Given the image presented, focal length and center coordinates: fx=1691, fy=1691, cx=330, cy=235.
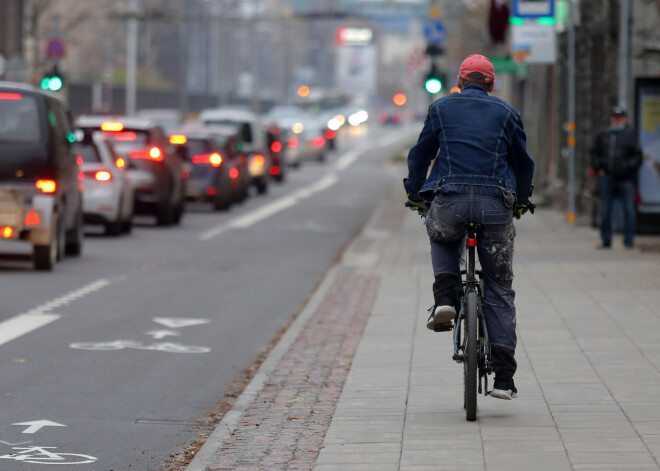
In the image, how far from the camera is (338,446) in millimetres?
7703

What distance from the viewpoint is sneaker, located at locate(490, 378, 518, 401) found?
8461mm

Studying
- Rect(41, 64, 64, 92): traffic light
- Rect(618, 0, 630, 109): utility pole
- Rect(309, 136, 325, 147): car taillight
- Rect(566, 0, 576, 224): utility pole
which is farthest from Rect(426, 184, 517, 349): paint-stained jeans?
Rect(309, 136, 325, 147): car taillight

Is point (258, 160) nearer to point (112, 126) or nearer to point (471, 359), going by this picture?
point (112, 126)

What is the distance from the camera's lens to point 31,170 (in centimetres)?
1831

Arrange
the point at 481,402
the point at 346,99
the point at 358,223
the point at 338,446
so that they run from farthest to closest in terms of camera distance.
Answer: the point at 346,99, the point at 358,223, the point at 481,402, the point at 338,446

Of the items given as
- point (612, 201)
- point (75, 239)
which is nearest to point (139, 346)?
point (75, 239)

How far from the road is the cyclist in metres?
1.59

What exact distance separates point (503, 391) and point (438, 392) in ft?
3.11

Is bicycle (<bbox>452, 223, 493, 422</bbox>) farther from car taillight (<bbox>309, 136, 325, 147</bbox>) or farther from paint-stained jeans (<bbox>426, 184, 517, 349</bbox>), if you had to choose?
car taillight (<bbox>309, 136, 325, 147</bbox>)

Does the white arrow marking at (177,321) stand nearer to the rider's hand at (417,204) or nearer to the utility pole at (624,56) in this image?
the rider's hand at (417,204)

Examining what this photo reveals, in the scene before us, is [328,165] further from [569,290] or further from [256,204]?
[569,290]

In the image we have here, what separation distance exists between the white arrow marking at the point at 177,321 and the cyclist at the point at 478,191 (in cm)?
531

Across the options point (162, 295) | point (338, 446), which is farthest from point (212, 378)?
point (162, 295)

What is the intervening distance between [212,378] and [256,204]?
2582 cm
